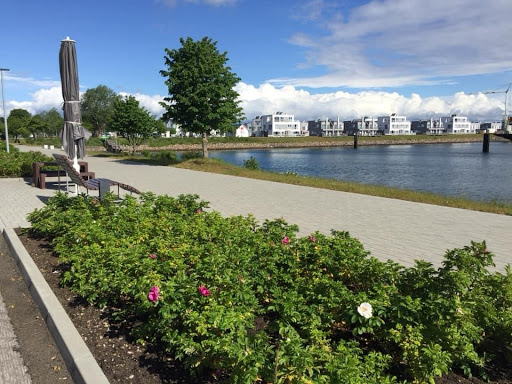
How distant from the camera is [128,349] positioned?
11.0ft

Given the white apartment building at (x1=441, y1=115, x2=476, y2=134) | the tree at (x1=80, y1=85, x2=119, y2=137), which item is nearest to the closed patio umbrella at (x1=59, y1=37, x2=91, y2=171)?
the tree at (x1=80, y1=85, x2=119, y2=137)

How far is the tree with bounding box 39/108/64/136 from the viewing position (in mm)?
87931

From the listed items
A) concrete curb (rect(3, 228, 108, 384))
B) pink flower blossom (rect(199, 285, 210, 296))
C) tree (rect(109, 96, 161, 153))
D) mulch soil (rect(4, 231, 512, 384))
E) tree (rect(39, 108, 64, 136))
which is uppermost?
tree (rect(39, 108, 64, 136))

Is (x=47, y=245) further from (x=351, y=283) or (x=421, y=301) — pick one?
(x=421, y=301)

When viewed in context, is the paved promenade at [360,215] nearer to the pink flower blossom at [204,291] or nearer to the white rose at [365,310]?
the white rose at [365,310]

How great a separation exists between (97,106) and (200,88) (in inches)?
3491

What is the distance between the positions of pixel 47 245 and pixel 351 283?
15.3 feet

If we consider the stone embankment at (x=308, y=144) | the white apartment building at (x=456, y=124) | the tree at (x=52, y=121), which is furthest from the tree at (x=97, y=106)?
the white apartment building at (x=456, y=124)

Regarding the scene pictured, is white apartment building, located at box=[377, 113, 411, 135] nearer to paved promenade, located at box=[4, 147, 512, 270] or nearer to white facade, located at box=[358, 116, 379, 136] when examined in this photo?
white facade, located at box=[358, 116, 379, 136]

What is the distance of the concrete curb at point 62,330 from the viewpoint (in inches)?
116

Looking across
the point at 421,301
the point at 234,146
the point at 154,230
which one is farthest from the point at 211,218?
the point at 234,146

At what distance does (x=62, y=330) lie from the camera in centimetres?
353

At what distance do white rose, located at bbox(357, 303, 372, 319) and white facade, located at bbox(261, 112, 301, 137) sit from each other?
150 m

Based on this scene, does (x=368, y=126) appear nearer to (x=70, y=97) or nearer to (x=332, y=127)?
(x=332, y=127)
